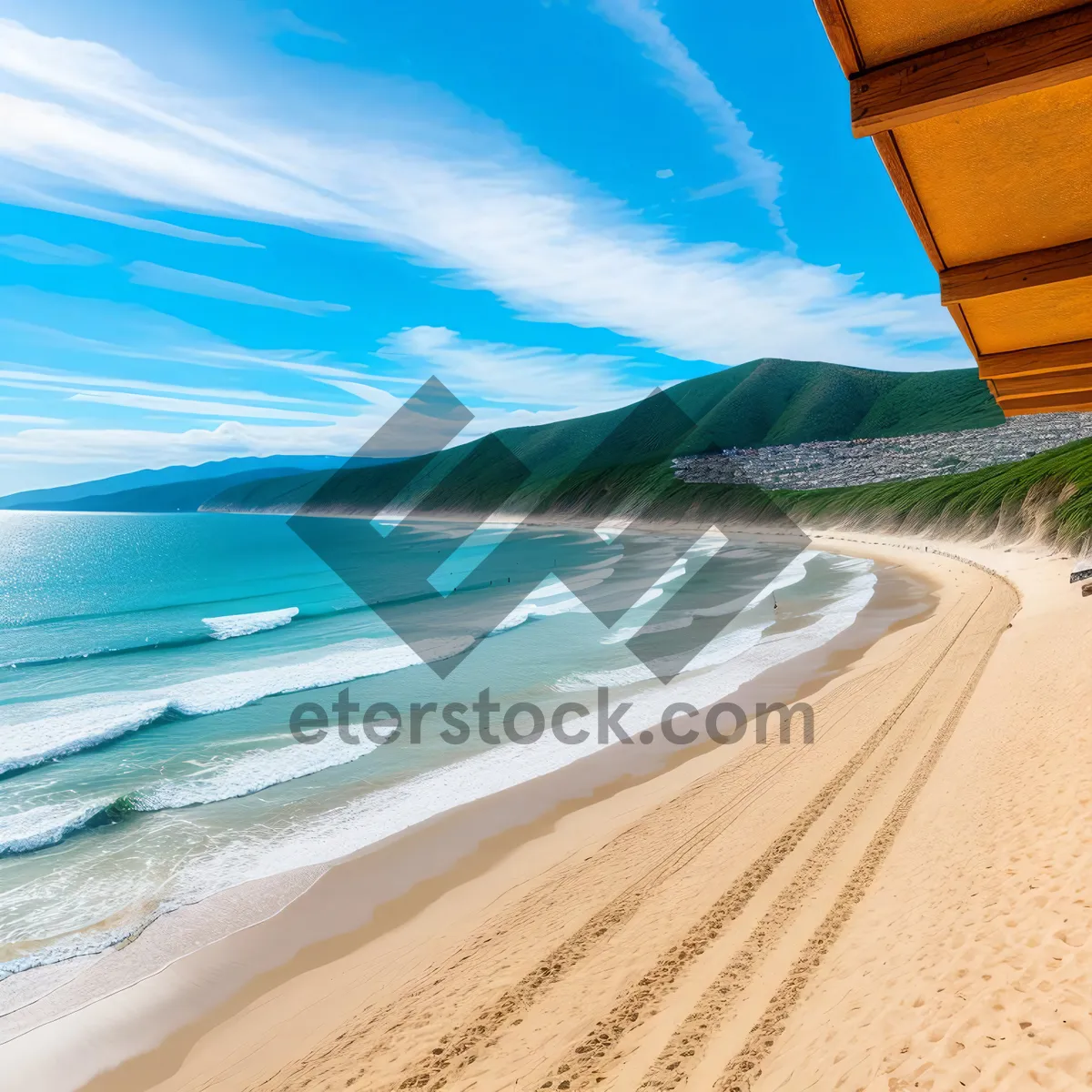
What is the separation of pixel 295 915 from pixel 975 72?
10.8 m

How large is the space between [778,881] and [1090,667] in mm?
8784

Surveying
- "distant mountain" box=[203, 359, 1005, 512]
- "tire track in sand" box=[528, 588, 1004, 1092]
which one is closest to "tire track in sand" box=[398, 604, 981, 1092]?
"tire track in sand" box=[528, 588, 1004, 1092]

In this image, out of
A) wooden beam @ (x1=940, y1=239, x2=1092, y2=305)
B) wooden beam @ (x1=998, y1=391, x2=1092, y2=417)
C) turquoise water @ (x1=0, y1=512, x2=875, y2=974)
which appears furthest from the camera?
turquoise water @ (x1=0, y1=512, x2=875, y2=974)

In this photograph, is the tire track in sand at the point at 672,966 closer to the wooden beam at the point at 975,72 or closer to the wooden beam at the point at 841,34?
the wooden beam at the point at 975,72

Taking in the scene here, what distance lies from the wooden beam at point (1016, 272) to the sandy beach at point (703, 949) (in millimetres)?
4855

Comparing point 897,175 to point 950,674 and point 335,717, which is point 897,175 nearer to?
point 950,674

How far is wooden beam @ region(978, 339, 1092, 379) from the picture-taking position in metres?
5.38

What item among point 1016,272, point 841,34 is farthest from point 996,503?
point 841,34

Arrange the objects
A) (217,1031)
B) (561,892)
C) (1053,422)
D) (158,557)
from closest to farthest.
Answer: (217,1031) < (561,892) < (1053,422) < (158,557)

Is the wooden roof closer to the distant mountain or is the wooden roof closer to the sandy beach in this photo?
the sandy beach

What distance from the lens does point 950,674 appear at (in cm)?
1522

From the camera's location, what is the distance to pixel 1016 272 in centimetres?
406

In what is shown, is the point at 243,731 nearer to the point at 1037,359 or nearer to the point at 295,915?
the point at 295,915

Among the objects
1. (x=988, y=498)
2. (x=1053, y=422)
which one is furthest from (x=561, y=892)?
(x=1053, y=422)
